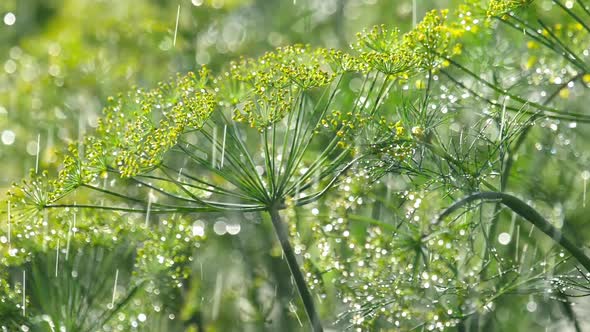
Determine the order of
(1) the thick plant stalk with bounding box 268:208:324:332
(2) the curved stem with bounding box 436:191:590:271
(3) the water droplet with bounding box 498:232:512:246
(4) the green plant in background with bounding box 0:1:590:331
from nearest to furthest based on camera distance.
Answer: (2) the curved stem with bounding box 436:191:590:271, (4) the green plant in background with bounding box 0:1:590:331, (1) the thick plant stalk with bounding box 268:208:324:332, (3) the water droplet with bounding box 498:232:512:246

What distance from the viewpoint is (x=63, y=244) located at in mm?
3893

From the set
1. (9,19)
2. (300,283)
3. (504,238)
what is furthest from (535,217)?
(9,19)

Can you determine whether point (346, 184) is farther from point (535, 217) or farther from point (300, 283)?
point (535, 217)

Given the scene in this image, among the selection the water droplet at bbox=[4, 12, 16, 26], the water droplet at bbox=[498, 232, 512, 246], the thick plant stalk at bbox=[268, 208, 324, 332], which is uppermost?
the water droplet at bbox=[4, 12, 16, 26]

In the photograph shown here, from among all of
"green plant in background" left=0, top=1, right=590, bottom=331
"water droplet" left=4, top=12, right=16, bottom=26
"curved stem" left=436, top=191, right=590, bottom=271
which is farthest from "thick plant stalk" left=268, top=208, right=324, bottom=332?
"water droplet" left=4, top=12, right=16, bottom=26

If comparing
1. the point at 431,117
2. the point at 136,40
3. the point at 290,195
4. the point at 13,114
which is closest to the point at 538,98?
the point at 431,117

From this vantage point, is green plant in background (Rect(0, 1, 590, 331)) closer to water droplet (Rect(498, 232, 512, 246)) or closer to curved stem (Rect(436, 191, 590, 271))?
curved stem (Rect(436, 191, 590, 271))

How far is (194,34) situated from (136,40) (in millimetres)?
695

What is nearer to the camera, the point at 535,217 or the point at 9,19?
the point at 535,217

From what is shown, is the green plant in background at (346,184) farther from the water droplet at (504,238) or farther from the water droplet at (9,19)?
the water droplet at (9,19)

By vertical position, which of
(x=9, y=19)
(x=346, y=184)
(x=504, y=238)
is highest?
(x=9, y=19)

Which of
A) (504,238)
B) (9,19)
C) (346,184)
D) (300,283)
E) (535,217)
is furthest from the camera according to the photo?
(9,19)

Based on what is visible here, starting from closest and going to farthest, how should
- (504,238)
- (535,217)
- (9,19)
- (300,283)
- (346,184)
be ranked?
(535,217), (300,283), (346,184), (504,238), (9,19)

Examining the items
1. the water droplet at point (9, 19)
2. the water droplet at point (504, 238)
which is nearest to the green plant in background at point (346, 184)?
the water droplet at point (504, 238)
